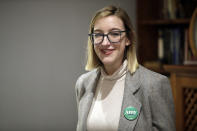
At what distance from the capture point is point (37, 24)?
2.07 m

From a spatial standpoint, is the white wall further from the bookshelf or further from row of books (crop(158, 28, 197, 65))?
row of books (crop(158, 28, 197, 65))

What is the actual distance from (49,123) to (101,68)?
2.75 ft

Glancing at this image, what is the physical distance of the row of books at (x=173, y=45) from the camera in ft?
7.38

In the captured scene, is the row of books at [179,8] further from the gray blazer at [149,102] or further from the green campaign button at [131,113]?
the green campaign button at [131,113]

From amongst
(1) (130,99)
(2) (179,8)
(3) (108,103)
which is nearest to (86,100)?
(3) (108,103)

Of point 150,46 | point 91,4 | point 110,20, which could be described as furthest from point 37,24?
point 150,46

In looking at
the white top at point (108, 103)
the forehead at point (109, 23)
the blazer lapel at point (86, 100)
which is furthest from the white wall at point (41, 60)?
the forehead at point (109, 23)

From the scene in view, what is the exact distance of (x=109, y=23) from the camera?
4.50ft

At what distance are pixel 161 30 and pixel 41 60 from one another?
1188 millimetres

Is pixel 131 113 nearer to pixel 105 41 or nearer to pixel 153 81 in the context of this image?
pixel 153 81

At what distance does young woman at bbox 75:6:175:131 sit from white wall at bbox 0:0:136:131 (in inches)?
25.9

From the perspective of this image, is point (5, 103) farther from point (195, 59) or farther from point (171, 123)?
point (195, 59)

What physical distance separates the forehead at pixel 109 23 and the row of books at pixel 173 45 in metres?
0.98

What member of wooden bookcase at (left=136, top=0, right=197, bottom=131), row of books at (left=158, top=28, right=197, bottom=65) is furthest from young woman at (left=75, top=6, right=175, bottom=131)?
row of books at (left=158, top=28, right=197, bottom=65)
